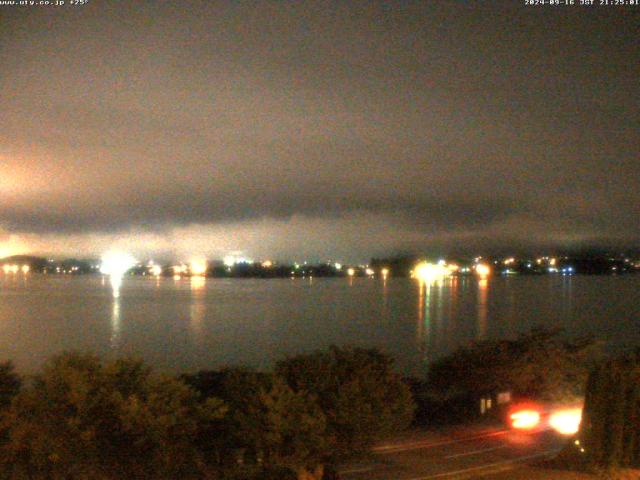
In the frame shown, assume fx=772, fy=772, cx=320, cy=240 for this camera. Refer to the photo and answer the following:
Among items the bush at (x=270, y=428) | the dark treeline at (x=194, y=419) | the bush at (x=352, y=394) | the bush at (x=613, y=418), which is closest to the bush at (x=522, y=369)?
the bush at (x=613, y=418)

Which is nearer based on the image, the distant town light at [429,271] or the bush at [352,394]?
the bush at [352,394]

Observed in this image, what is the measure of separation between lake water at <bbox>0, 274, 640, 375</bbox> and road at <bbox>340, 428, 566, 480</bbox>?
24.7m

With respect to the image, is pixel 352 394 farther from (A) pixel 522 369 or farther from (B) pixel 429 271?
(B) pixel 429 271

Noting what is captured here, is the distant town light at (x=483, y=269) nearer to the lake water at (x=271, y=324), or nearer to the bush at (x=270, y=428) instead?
the lake water at (x=271, y=324)

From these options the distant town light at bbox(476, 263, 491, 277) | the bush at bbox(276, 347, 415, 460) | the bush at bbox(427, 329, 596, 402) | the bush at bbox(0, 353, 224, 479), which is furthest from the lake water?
the distant town light at bbox(476, 263, 491, 277)

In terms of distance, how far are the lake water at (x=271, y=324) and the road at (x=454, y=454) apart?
24692 millimetres

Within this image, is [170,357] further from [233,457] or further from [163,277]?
[163,277]

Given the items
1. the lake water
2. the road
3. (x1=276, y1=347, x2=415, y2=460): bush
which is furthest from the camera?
the lake water

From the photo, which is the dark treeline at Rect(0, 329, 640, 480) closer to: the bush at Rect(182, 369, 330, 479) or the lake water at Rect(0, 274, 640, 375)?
the bush at Rect(182, 369, 330, 479)

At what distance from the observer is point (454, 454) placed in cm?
1537

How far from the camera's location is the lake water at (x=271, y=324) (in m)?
54.3

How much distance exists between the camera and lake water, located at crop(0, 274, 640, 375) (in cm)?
5428

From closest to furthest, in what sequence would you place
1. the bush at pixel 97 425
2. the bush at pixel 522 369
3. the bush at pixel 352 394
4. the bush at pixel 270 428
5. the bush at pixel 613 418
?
1. the bush at pixel 97 425
2. the bush at pixel 270 428
3. the bush at pixel 352 394
4. the bush at pixel 613 418
5. the bush at pixel 522 369

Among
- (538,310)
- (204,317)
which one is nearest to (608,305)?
(538,310)
